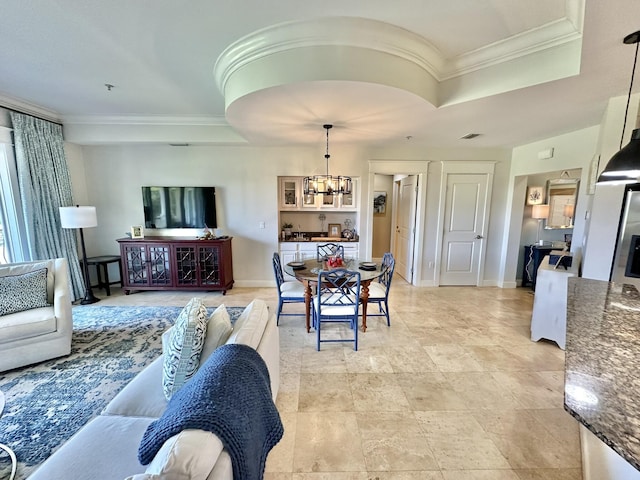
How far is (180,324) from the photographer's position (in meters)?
1.49

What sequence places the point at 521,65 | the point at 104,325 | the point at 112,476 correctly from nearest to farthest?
the point at 112,476 → the point at 521,65 → the point at 104,325

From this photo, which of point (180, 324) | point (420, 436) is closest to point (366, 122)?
point (180, 324)

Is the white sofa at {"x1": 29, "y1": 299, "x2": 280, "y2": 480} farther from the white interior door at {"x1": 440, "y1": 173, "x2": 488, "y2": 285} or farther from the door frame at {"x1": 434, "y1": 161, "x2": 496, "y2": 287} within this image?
the white interior door at {"x1": 440, "y1": 173, "x2": 488, "y2": 285}

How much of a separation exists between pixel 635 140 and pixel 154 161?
559 cm

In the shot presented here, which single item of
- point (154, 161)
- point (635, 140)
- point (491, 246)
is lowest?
point (491, 246)

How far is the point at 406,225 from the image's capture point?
5188 mm

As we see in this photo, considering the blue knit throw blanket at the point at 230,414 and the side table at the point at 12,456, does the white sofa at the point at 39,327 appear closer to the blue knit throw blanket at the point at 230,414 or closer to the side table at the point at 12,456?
the side table at the point at 12,456

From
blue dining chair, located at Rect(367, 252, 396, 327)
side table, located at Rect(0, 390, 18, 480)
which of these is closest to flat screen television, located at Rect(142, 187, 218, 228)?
blue dining chair, located at Rect(367, 252, 396, 327)

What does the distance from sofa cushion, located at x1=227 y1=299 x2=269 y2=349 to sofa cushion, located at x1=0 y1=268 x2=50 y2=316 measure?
90.2 inches

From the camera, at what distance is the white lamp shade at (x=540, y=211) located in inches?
178

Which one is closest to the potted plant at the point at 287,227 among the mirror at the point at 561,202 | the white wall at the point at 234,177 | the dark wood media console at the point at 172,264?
the white wall at the point at 234,177

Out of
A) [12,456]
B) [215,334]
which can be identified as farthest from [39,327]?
[215,334]

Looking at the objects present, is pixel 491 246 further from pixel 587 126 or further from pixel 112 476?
pixel 112 476

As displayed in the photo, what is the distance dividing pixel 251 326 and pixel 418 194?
3.99m
